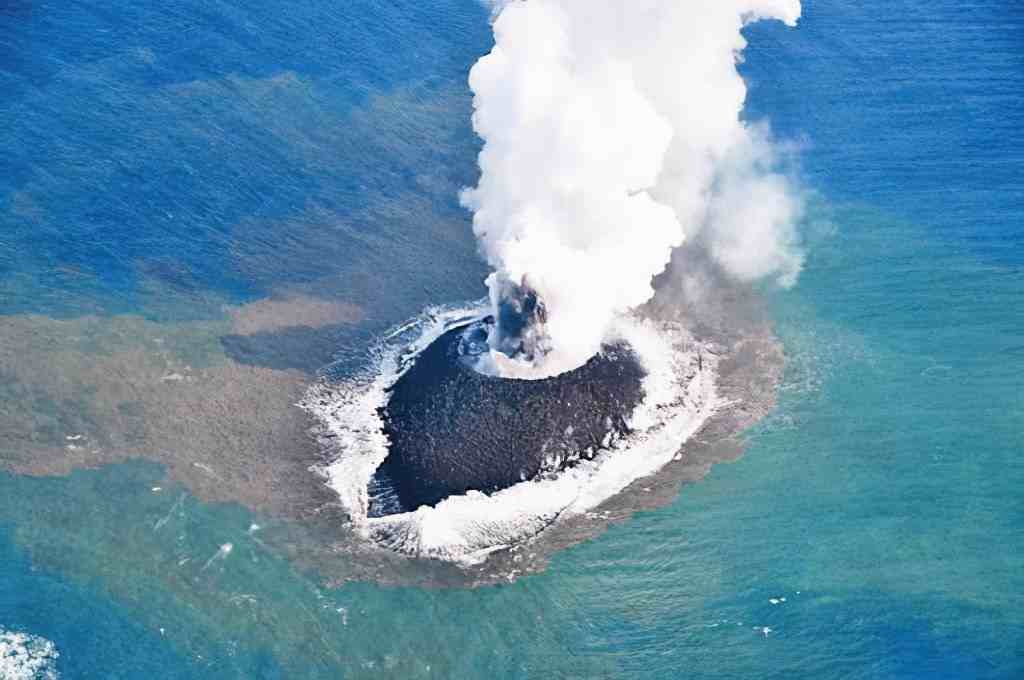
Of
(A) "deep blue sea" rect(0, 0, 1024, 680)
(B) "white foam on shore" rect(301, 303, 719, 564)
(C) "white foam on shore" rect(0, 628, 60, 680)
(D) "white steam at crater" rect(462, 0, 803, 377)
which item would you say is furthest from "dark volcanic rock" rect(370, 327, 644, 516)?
(C) "white foam on shore" rect(0, 628, 60, 680)

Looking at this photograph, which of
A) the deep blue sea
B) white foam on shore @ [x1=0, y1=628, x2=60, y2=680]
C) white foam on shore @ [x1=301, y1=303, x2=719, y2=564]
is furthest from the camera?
white foam on shore @ [x1=301, y1=303, x2=719, y2=564]

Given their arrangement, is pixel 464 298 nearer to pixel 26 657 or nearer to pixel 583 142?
pixel 583 142

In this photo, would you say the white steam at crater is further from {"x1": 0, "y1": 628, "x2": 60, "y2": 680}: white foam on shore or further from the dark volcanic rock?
{"x1": 0, "y1": 628, "x2": 60, "y2": 680}: white foam on shore

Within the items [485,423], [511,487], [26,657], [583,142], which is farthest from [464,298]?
[26,657]

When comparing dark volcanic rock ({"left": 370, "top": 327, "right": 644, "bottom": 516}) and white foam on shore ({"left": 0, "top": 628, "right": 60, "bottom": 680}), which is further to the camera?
dark volcanic rock ({"left": 370, "top": 327, "right": 644, "bottom": 516})

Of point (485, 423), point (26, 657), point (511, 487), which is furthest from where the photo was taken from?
point (485, 423)

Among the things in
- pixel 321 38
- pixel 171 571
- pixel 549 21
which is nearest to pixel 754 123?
→ pixel 549 21

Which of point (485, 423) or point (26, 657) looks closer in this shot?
point (26, 657)
